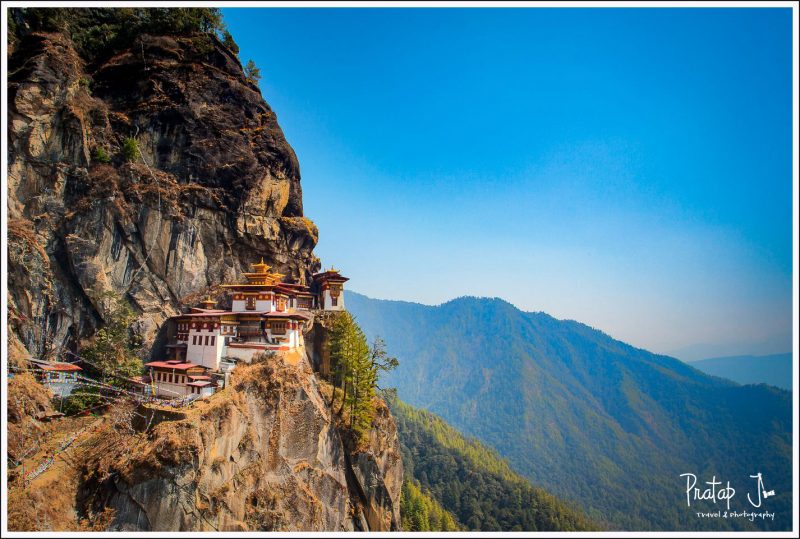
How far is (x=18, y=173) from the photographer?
28.7 metres

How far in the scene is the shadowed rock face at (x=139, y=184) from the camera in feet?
94.5

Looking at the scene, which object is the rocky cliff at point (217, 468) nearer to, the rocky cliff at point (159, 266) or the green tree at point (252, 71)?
the rocky cliff at point (159, 266)

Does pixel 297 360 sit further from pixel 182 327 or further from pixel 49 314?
pixel 49 314

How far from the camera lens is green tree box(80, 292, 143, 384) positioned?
2739 centimetres

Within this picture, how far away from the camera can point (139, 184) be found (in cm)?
3275

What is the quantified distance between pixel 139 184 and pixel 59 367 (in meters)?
14.1

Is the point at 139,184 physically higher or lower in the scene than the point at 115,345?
higher

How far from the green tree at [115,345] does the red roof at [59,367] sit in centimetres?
105

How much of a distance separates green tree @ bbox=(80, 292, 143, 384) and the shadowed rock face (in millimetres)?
710

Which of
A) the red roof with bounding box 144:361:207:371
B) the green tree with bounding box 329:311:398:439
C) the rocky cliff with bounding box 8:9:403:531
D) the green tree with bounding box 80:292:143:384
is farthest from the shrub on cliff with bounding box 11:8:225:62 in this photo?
the green tree with bounding box 329:311:398:439

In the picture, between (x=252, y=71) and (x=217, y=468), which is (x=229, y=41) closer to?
(x=252, y=71)

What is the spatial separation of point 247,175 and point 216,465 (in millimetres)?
23405

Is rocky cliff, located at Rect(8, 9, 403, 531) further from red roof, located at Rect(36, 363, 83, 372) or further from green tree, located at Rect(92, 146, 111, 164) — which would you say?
red roof, located at Rect(36, 363, 83, 372)
